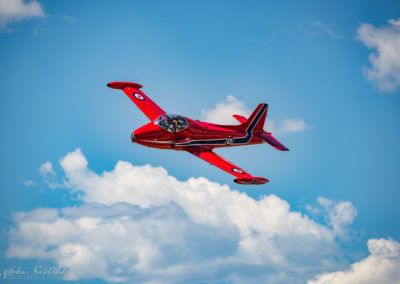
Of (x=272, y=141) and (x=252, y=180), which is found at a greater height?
(x=272, y=141)

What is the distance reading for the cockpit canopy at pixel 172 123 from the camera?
40906mm

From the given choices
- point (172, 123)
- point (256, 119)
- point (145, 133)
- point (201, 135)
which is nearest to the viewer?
point (145, 133)

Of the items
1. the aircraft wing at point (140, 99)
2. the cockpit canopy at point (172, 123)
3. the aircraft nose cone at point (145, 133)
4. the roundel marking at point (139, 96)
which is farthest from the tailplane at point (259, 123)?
the roundel marking at point (139, 96)

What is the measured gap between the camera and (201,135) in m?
42.5

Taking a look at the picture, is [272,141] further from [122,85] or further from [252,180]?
[122,85]

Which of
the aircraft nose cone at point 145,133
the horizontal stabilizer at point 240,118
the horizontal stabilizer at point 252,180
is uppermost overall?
the horizontal stabilizer at point 240,118

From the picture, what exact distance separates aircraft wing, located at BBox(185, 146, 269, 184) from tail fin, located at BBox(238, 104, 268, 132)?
18.0 feet

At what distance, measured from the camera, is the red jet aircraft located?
40.1 meters

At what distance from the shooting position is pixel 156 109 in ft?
152

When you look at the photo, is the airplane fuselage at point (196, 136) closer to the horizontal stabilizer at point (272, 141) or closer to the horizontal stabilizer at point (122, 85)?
the horizontal stabilizer at point (272, 141)

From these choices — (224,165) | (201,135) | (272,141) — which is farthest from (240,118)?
(224,165)

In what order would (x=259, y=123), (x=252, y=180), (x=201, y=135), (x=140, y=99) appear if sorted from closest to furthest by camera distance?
Answer: (x=252, y=180) < (x=201, y=135) < (x=259, y=123) < (x=140, y=99)

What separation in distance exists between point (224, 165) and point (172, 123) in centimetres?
567

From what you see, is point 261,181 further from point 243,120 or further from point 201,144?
point 243,120
